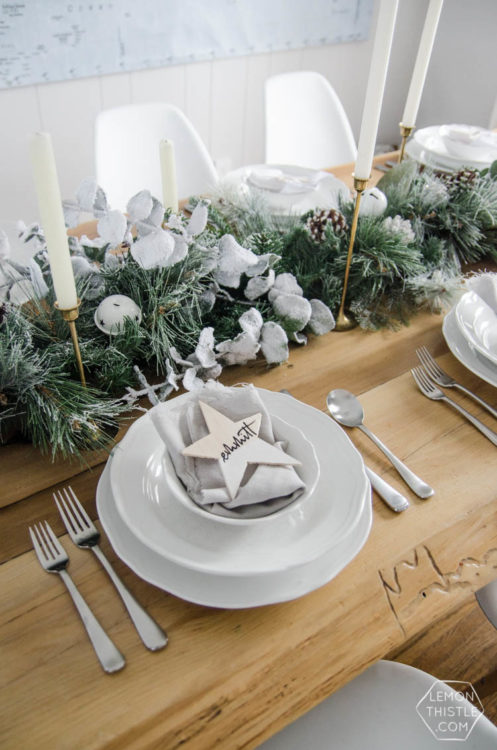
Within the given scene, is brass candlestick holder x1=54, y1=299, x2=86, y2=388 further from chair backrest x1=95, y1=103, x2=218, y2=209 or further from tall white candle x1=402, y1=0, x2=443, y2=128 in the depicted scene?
chair backrest x1=95, y1=103, x2=218, y2=209

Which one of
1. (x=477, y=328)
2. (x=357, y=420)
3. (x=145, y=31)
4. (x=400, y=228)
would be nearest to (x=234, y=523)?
(x=357, y=420)

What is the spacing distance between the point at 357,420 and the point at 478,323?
26 centimetres

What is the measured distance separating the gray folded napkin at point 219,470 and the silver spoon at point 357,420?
161mm

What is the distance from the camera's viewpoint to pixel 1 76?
1804 millimetres

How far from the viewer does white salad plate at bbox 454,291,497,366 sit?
80 centimetres

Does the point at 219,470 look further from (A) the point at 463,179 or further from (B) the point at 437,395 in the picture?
(A) the point at 463,179

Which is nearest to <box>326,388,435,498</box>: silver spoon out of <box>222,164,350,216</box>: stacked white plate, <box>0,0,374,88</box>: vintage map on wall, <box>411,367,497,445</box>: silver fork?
<box>411,367,497,445</box>: silver fork

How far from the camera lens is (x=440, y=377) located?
2.67ft

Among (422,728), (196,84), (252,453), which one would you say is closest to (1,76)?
(196,84)

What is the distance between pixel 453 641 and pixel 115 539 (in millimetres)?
875

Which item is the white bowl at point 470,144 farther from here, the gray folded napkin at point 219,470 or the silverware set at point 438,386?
the gray folded napkin at point 219,470

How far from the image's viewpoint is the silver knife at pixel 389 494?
620 millimetres

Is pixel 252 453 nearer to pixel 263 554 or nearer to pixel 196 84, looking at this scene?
pixel 263 554

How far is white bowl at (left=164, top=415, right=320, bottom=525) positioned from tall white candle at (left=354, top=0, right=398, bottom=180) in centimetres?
41
